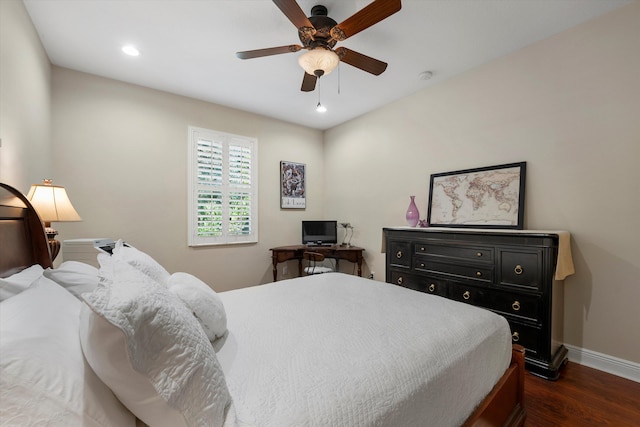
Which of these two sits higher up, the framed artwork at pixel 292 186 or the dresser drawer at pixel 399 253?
the framed artwork at pixel 292 186

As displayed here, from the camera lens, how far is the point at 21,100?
201 cm

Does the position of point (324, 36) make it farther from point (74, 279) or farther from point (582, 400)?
point (582, 400)

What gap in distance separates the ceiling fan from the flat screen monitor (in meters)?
2.68

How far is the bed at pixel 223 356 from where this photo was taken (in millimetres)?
636

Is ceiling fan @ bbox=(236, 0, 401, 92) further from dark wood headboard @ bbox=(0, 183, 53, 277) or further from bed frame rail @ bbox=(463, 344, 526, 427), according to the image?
bed frame rail @ bbox=(463, 344, 526, 427)

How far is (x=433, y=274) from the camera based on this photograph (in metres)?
2.83

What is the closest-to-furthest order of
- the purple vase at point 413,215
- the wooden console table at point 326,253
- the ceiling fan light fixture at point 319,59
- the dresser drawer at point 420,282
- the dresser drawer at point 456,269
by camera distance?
the ceiling fan light fixture at point 319,59, the dresser drawer at point 456,269, the dresser drawer at point 420,282, the purple vase at point 413,215, the wooden console table at point 326,253

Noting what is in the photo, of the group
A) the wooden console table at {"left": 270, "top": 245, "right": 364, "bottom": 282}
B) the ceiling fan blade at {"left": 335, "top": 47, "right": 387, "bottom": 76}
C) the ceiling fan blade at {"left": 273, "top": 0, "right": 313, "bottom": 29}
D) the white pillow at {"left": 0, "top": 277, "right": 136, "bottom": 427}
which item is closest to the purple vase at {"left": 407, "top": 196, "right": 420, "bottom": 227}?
the wooden console table at {"left": 270, "top": 245, "right": 364, "bottom": 282}

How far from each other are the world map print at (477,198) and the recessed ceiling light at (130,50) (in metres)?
3.43

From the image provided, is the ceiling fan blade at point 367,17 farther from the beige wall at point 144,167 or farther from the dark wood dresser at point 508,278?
the beige wall at point 144,167

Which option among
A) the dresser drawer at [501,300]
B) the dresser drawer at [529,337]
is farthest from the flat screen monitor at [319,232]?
the dresser drawer at [529,337]

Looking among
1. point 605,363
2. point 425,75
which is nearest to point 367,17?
point 425,75

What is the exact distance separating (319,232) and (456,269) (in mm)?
2334

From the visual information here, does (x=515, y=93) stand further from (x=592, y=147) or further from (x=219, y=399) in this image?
→ (x=219, y=399)
